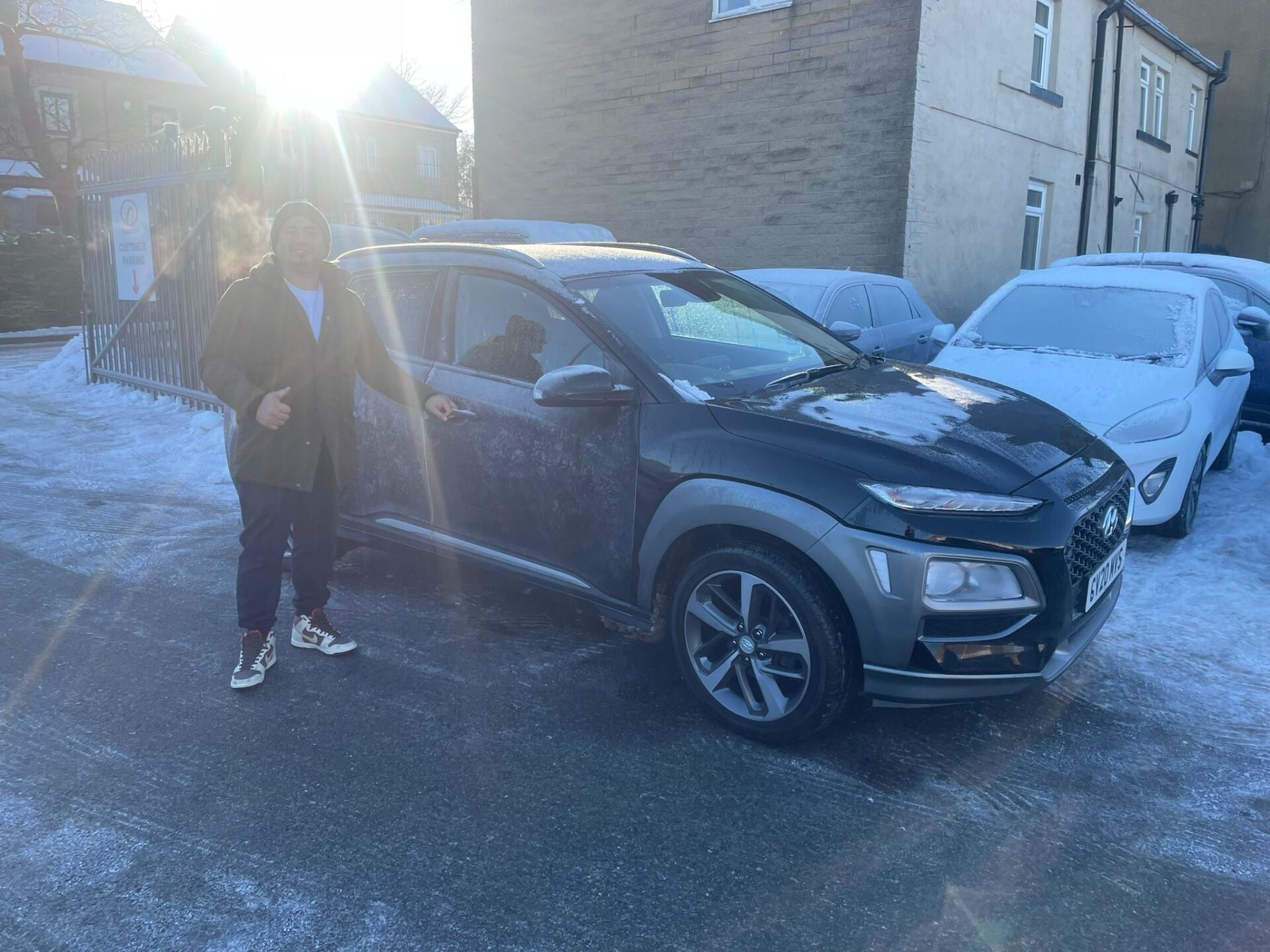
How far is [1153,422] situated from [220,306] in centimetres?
486

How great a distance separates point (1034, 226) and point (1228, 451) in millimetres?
9658

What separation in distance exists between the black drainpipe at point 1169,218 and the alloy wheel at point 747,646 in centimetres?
2111

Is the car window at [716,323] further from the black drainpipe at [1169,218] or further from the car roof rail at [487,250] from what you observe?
the black drainpipe at [1169,218]

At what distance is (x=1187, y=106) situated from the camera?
21.1 metres

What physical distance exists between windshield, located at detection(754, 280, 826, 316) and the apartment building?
12.8 feet

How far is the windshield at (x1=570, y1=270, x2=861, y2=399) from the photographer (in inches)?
155

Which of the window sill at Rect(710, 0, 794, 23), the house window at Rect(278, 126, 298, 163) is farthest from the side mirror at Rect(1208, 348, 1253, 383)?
the house window at Rect(278, 126, 298, 163)

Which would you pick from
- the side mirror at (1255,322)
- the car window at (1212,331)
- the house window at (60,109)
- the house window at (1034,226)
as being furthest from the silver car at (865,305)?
the house window at (60,109)

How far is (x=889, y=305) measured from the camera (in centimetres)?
954

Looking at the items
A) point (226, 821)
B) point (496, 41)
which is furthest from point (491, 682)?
point (496, 41)

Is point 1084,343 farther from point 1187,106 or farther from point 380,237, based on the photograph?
point 1187,106

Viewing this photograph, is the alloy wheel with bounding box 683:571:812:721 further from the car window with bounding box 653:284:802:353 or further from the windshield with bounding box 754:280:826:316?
the windshield with bounding box 754:280:826:316

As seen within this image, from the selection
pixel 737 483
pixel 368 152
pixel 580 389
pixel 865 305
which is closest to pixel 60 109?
pixel 368 152

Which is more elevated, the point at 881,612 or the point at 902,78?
the point at 902,78
